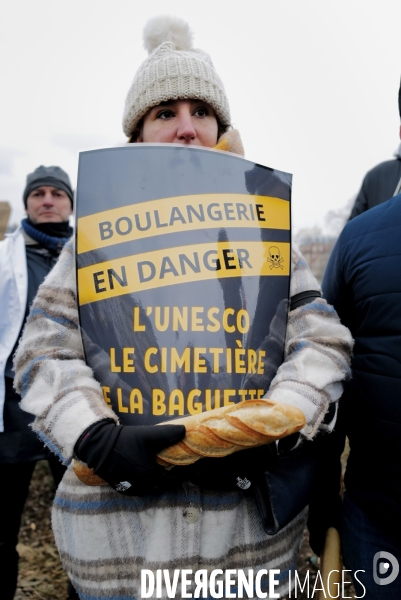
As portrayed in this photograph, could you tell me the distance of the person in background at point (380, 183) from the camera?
114 inches

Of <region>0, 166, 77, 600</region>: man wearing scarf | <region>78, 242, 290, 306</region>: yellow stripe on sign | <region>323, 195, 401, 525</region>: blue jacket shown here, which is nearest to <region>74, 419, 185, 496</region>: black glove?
<region>78, 242, 290, 306</region>: yellow stripe on sign

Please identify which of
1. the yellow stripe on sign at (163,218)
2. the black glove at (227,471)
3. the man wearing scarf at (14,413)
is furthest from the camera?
the man wearing scarf at (14,413)

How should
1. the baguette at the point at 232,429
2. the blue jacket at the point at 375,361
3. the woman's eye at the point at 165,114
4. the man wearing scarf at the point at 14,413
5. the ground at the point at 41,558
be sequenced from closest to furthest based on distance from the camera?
1. the baguette at the point at 232,429
2. the blue jacket at the point at 375,361
3. the woman's eye at the point at 165,114
4. the man wearing scarf at the point at 14,413
5. the ground at the point at 41,558

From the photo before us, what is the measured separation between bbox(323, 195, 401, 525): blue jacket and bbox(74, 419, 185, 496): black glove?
660 mm

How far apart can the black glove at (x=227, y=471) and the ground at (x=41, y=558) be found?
179 cm

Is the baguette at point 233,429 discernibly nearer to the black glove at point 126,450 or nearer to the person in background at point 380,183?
the black glove at point 126,450

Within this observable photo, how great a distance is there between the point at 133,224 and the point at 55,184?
2.15 meters

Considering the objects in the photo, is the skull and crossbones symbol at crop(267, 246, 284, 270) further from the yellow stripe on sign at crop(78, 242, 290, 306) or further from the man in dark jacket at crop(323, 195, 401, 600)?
the man in dark jacket at crop(323, 195, 401, 600)

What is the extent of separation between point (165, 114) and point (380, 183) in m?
1.88

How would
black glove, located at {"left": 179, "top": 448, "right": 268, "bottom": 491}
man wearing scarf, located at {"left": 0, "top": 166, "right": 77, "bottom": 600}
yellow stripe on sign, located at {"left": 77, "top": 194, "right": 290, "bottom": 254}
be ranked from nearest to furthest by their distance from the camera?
black glove, located at {"left": 179, "top": 448, "right": 268, "bottom": 491}
yellow stripe on sign, located at {"left": 77, "top": 194, "right": 290, "bottom": 254}
man wearing scarf, located at {"left": 0, "top": 166, "right": 77, "bottom": 600}

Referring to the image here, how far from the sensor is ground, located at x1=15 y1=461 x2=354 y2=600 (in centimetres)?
285

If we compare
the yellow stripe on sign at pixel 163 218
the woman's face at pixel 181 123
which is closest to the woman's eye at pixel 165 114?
the woman's face at pixel 181 123

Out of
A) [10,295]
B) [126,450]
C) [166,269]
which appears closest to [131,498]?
[126,450]

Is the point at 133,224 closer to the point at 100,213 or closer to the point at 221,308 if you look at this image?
the point at 100,213
